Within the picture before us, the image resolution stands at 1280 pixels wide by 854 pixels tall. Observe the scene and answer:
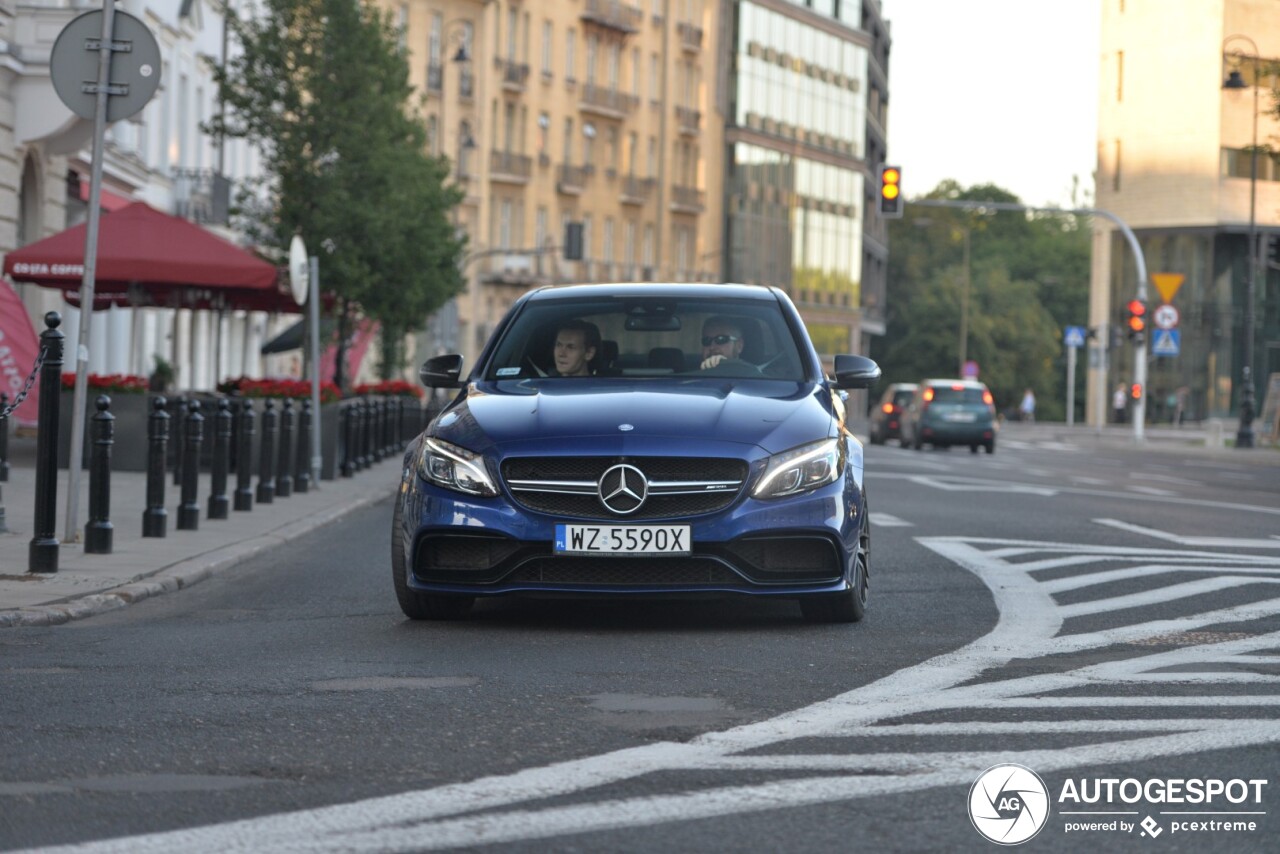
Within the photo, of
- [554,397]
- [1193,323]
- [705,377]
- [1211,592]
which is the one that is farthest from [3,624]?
[1193,323]

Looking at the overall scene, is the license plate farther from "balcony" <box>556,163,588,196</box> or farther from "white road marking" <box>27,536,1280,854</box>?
"balcony" <box>556,163,588,196</box>

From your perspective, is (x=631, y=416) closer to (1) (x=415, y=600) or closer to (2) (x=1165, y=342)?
(1) (x=415, y=600)

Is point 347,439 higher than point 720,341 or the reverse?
the reverse

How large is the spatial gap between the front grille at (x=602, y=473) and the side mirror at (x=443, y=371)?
5.19 feet

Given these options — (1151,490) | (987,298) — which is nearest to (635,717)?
(1151,490)

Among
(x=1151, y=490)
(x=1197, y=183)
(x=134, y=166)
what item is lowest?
(x=1151, y=490)

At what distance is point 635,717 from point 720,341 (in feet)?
13.7

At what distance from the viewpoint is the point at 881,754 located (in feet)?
20.4

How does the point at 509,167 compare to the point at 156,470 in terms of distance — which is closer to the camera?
the point at 156,470

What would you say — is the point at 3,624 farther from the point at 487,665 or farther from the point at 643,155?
the point at 643,155

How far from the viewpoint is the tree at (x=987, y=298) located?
122 metres

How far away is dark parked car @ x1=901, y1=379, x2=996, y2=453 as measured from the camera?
4700 centimetres

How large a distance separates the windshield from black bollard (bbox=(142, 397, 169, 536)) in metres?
4.51

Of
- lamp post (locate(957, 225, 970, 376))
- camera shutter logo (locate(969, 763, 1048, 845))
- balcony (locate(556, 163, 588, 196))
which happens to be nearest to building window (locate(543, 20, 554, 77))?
balcony (locate(556, 163, 588, 196))
